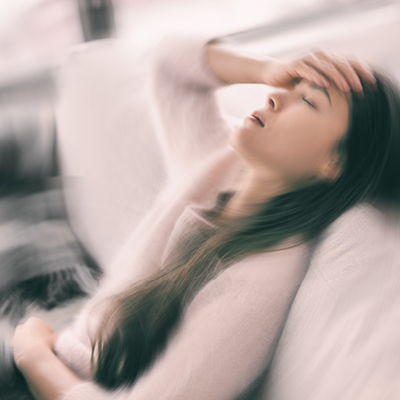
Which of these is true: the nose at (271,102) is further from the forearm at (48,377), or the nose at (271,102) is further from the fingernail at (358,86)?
the forearm at (48,377)

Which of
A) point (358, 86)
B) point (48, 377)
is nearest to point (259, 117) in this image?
point (358, 86)

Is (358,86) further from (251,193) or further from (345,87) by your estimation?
(251,193)

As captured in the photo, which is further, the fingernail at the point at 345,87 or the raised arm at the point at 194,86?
the raised arm at the point at 194,86

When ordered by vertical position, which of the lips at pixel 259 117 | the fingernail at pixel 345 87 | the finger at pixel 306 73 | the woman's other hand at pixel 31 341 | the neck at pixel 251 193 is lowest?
the woman's other hand at pixel 31 341

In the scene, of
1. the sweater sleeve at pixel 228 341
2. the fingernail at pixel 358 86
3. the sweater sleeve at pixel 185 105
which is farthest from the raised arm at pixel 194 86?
the sweater sleeve at pixel 228 341

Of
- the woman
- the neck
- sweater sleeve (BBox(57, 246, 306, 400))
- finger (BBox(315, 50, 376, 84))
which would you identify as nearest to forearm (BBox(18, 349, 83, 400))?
the woman

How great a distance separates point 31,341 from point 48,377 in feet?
0.21

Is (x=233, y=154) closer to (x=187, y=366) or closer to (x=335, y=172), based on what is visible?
(x=335, y=172)

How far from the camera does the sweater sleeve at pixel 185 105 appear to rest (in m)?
0.59

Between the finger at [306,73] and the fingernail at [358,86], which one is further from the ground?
the finger at [306,73]

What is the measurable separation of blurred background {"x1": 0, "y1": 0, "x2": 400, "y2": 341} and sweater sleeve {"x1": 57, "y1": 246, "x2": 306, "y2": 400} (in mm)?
220

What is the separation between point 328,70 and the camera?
1.51 feet

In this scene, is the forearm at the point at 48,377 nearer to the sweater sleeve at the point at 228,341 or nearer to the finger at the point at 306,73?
the sweater sleeve at the point at 228,341

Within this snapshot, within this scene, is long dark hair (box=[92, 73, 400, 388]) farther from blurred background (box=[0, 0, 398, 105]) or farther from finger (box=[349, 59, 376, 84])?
blurred background (box=[0, 0, 398, 105])
